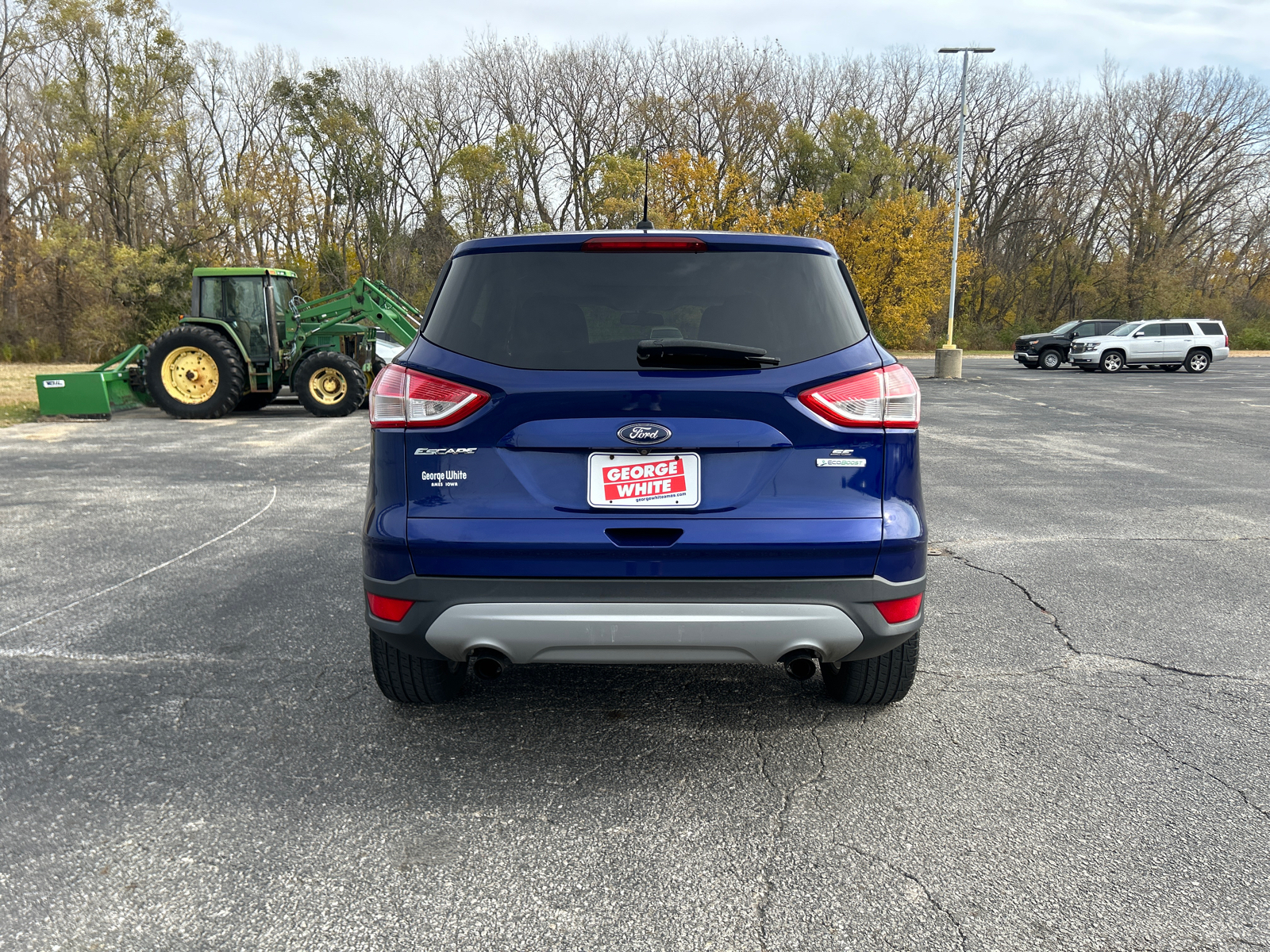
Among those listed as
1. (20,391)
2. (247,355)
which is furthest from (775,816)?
(20,391)

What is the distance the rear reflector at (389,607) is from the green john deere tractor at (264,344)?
12.5 m

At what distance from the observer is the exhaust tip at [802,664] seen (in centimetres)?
284

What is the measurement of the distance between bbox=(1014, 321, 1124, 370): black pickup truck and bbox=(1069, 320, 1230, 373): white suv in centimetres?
139

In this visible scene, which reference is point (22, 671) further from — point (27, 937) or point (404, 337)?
point (404, 337)

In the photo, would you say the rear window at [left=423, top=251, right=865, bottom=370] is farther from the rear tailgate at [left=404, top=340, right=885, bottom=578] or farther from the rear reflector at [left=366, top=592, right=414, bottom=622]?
the rear reflector at [left=366, top=592, right=414, bottom=622]

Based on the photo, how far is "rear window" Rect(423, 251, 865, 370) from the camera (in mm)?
2887

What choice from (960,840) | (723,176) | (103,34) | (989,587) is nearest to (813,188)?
(723,176)

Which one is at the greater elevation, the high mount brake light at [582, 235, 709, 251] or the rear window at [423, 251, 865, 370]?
the high mount brake light at [582, 235, 709, 251]

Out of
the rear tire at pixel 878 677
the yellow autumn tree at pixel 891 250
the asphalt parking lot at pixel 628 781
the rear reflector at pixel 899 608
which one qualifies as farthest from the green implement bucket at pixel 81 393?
the yellow autumn tree at pixel 891 250

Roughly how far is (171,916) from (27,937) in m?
0.32

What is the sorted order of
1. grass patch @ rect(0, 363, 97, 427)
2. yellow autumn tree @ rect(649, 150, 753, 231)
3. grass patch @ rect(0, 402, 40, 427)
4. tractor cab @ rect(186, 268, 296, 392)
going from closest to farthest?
grass patch @ rect(0, 402, 40, 427) < grass patch @ rect(0, 363, 97, 427) < tractor cab @ rect(186, 268, 296, 392) < yellow autumn tree @ rect(649, 150, 753, 231)

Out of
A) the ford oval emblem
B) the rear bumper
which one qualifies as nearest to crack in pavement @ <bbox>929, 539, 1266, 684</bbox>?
the rear bumper

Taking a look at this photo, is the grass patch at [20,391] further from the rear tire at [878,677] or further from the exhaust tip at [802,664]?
the exhaust tip at [802,664]

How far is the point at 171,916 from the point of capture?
90.1 inches
